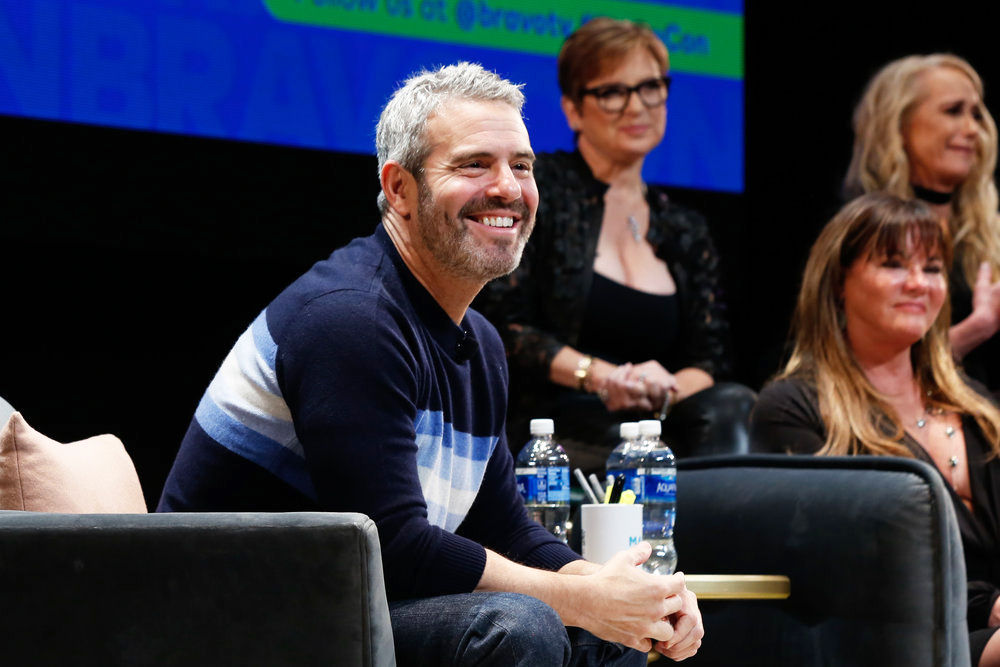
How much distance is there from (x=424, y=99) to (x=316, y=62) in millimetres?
1981

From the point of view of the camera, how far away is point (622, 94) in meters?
3.34

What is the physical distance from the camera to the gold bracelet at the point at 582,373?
3041 mm

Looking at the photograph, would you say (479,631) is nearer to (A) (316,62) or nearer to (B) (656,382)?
(B) (656,382)

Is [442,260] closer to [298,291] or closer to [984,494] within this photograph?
[298,291]

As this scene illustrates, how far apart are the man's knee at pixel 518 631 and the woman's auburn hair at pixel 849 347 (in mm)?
1237

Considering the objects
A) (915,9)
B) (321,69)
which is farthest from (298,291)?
(915,9)

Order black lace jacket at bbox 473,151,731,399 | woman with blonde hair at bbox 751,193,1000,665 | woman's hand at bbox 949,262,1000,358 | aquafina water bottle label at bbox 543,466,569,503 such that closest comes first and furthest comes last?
aquafina water bottle label at bbox 543,466,569,503 → woman with blonde hair at bbox 751,193,1000,665 → black lace jacket at bbox 473,151,731,399 → woman's hand at bbox 949,262,1000,358

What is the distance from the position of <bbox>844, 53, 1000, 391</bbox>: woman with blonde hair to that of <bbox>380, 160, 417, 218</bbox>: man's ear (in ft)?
5.91

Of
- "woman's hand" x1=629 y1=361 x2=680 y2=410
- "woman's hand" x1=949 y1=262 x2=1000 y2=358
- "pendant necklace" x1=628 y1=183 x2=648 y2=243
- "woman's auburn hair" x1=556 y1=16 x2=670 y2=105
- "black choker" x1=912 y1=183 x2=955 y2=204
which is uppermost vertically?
"woman's auburn hair" x1=556 y1=16 x2=670 y2=105

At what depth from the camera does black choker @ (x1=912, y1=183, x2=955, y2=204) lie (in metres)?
3.50

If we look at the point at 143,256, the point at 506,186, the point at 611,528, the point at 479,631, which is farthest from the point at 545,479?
the point at 143,256

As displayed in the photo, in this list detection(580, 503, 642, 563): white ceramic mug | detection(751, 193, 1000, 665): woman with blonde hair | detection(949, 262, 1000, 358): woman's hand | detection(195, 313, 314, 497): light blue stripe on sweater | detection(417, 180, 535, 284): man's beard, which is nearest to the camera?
detection(195, 313, 314, 497): light blue stripe on sweater

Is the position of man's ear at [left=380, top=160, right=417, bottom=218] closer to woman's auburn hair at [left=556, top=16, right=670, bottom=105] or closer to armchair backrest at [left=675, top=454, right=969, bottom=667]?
armchair backrest at [left=675, top=454, right=969, bottom=667]

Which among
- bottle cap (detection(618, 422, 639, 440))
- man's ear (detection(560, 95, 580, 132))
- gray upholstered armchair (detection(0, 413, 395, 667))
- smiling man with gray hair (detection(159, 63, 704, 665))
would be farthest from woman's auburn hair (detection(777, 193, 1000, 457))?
gray upholstered armchair (detection(0, 413, 395, 667))
